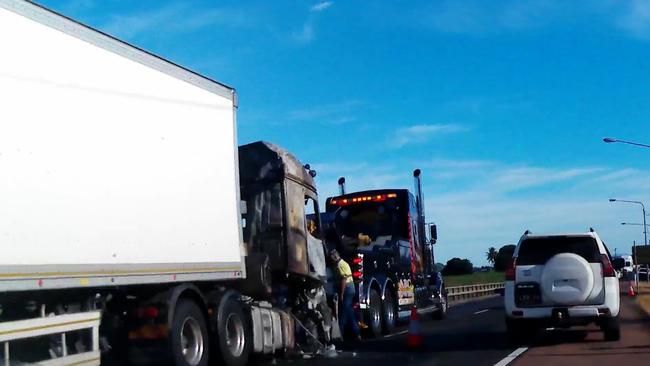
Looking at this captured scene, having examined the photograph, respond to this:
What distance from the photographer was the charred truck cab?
19141 mm

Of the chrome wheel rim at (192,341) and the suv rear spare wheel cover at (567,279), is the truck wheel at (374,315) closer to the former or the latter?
the suv rear spare wheel cover at (567,279)

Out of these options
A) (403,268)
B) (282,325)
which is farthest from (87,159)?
(403,268)

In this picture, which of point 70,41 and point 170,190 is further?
point 170,190

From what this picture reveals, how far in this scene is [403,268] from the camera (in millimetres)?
22047

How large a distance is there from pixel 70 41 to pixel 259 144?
589cm

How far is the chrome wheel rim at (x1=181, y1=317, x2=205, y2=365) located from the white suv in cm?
631

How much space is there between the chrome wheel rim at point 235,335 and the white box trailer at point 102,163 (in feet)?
2.21

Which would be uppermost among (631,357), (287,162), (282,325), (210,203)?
(287,162)

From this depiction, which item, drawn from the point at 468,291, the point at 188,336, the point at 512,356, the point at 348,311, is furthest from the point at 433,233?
the point at 468,291

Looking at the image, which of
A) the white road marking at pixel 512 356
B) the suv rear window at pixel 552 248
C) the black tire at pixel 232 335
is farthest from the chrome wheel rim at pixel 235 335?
the suv rear window at pixel 552 248

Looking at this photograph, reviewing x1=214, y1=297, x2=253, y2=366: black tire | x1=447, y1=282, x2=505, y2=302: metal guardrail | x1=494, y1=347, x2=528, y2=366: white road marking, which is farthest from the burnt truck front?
x1=447, y1=282, x2=505, y2=302: metal guardrail

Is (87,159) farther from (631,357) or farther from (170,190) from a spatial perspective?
(631,357)

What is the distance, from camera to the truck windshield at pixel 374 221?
22.4 meters

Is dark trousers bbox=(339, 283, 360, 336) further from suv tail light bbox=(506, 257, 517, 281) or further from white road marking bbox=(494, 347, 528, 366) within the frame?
white road marking bbox=(494, 347, 528, 366)
